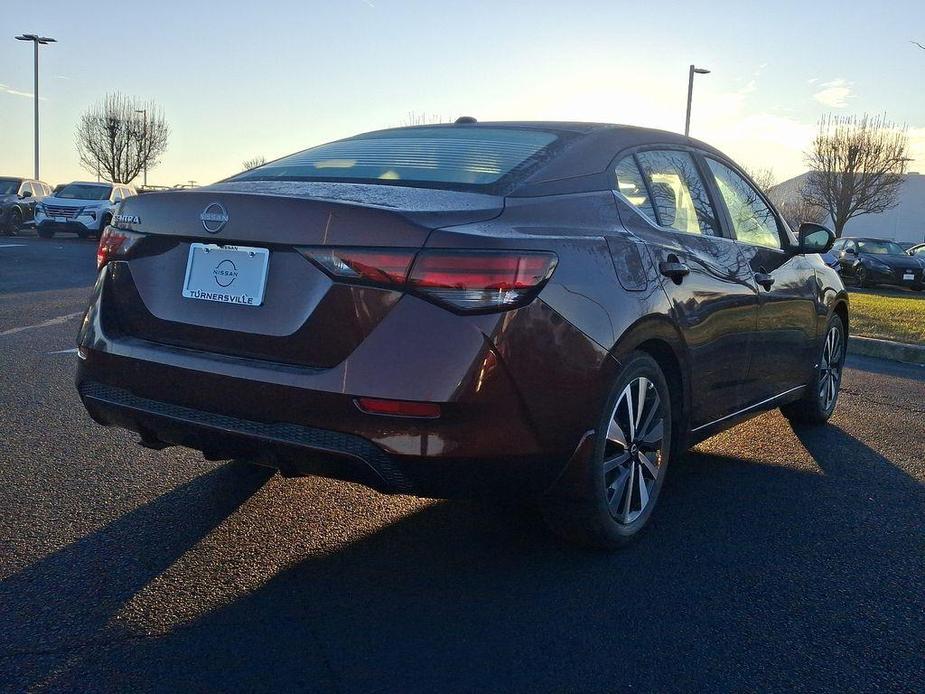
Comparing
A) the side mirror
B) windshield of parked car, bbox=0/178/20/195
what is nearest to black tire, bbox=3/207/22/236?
windshield of parked car, bbox=0/178/20/195

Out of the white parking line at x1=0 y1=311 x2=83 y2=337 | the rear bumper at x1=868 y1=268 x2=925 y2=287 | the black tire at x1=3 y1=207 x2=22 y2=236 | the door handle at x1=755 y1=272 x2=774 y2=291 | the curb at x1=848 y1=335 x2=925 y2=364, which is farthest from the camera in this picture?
the black tire at x1=3 y1=207 x2=22 y2=236

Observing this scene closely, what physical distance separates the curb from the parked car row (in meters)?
21.3

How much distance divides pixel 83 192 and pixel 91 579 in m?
27.0

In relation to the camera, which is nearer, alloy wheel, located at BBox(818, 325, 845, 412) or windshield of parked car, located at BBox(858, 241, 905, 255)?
alloy wheel, located at BBox(818, 325, 845, 412)

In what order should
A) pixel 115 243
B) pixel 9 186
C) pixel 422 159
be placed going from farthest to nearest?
pixel 9 186 < pixel 422 159 < pixel 115 243

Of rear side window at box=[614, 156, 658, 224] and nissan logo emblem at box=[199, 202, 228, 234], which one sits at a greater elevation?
rear side window at box=[614, 156, 658, 224]

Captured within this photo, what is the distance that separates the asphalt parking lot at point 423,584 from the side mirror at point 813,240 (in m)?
1.14

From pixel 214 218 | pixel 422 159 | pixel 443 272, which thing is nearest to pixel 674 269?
pixel 422 159

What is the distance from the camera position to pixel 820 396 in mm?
5711

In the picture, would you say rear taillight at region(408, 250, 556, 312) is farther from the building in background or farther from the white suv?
the building in background

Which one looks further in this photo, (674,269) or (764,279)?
(764,279)

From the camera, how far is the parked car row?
26.8 m

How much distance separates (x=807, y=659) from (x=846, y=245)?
26.6 meters

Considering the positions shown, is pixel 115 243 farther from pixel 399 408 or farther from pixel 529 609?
pixel 529 609
